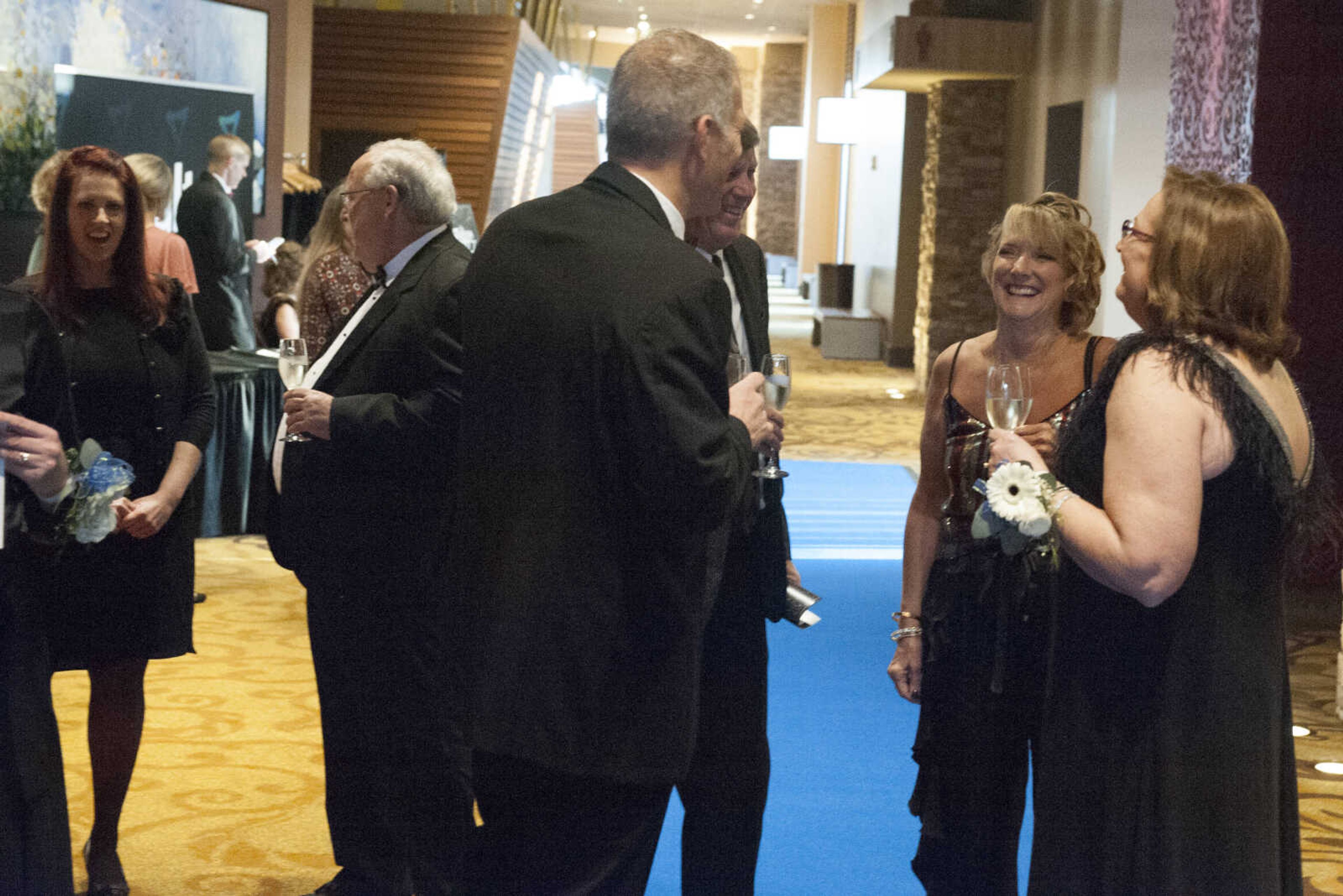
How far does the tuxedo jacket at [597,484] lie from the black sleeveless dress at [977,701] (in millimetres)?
784

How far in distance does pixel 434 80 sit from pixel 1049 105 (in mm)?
6902

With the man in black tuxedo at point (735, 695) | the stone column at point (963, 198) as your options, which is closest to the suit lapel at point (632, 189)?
the man in black tuxedo at point (735, 695)

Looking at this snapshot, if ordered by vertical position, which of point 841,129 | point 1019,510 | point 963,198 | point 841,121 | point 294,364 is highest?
point 841,121

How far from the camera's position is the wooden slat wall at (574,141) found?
33969 mm

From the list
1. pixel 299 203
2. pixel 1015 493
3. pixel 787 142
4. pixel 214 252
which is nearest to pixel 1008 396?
pixel 1015 493

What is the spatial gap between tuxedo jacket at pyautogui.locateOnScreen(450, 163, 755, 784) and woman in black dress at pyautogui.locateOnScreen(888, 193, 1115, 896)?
78 cm

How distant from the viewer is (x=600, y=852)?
1807mm

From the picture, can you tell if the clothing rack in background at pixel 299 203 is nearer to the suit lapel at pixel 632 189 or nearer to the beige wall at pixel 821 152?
the suit lapel at pixel 632 189

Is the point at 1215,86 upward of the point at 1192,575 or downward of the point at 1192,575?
upward

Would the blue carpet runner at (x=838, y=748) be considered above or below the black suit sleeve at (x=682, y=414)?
below

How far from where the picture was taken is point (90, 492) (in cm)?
253

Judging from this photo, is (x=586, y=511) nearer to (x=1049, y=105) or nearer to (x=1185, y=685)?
(x=1185, y=685)

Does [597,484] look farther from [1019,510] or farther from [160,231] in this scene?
[160,231]

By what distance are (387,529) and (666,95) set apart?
1.27 meters
